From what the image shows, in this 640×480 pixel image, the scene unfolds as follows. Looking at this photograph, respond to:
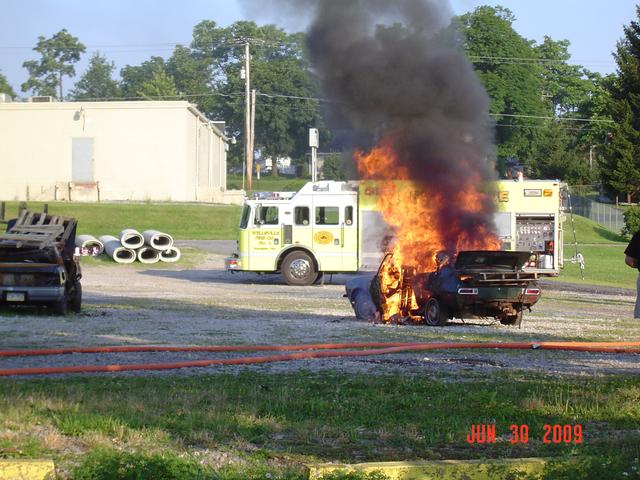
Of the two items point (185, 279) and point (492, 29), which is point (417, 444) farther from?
point (492, 29)

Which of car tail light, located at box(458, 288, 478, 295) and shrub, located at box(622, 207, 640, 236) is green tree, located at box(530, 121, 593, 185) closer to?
shrub, located at box(622, 207, 640, 236)

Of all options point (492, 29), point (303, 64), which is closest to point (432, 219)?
point (303, 64)

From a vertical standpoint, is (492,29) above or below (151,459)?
above

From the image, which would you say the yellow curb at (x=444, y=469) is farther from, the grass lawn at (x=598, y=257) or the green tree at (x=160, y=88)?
the green tree at (x=160, y=88)

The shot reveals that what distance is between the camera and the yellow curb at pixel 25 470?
5883 mm

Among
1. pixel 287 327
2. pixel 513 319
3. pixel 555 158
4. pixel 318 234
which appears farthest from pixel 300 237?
pixel 555 158

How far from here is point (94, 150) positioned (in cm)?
5784

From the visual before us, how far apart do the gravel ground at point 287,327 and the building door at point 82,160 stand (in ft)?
100

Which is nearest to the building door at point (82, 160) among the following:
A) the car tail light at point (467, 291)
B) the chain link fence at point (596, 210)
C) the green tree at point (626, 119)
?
the green tree at point (626, 119)

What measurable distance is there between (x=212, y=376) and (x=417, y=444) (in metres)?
3.36

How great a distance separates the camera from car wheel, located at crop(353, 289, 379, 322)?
1733cm

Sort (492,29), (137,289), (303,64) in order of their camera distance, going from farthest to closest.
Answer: (492,29), (137,289), (303,64)

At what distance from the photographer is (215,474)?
6.07m

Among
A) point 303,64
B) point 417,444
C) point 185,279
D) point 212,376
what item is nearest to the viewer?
point 417,444
